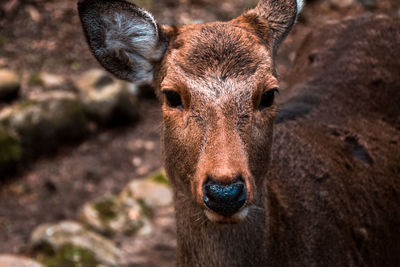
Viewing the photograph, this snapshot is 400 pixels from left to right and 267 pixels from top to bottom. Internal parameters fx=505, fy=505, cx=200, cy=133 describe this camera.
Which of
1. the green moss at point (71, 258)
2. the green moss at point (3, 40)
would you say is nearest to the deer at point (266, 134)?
the green moss at point (71, 258)

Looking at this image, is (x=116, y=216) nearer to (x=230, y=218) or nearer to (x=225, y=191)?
(x=230, y=218)

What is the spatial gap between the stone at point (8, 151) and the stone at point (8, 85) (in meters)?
1.17

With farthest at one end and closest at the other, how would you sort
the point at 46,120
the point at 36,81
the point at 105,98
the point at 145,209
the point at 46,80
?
the point at 46,80 → the point at 36,81 → the point at 105,98 → the point at 46,120 → the point at 145,209

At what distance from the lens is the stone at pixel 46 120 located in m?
8.04

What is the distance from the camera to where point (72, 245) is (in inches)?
236

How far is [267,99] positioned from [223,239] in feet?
3.28

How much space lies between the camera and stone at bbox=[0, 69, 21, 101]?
8742 mm

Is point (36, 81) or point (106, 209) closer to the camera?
point (106, 209)

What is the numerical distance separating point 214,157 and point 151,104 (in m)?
6.97

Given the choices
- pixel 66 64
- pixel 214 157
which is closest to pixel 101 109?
pixel 66 64

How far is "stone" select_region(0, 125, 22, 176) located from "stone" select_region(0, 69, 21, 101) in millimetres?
1170

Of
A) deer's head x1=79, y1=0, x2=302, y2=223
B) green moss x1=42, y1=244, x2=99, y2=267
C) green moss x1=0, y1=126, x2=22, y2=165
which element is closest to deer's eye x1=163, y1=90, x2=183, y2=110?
deer's head x1=79, y1=0, x2=302, y2=223

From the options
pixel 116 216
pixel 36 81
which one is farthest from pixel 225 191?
pixel 36 81

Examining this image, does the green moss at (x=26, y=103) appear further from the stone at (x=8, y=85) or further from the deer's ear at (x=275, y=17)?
the deer's ear at (x=275, y=17)
